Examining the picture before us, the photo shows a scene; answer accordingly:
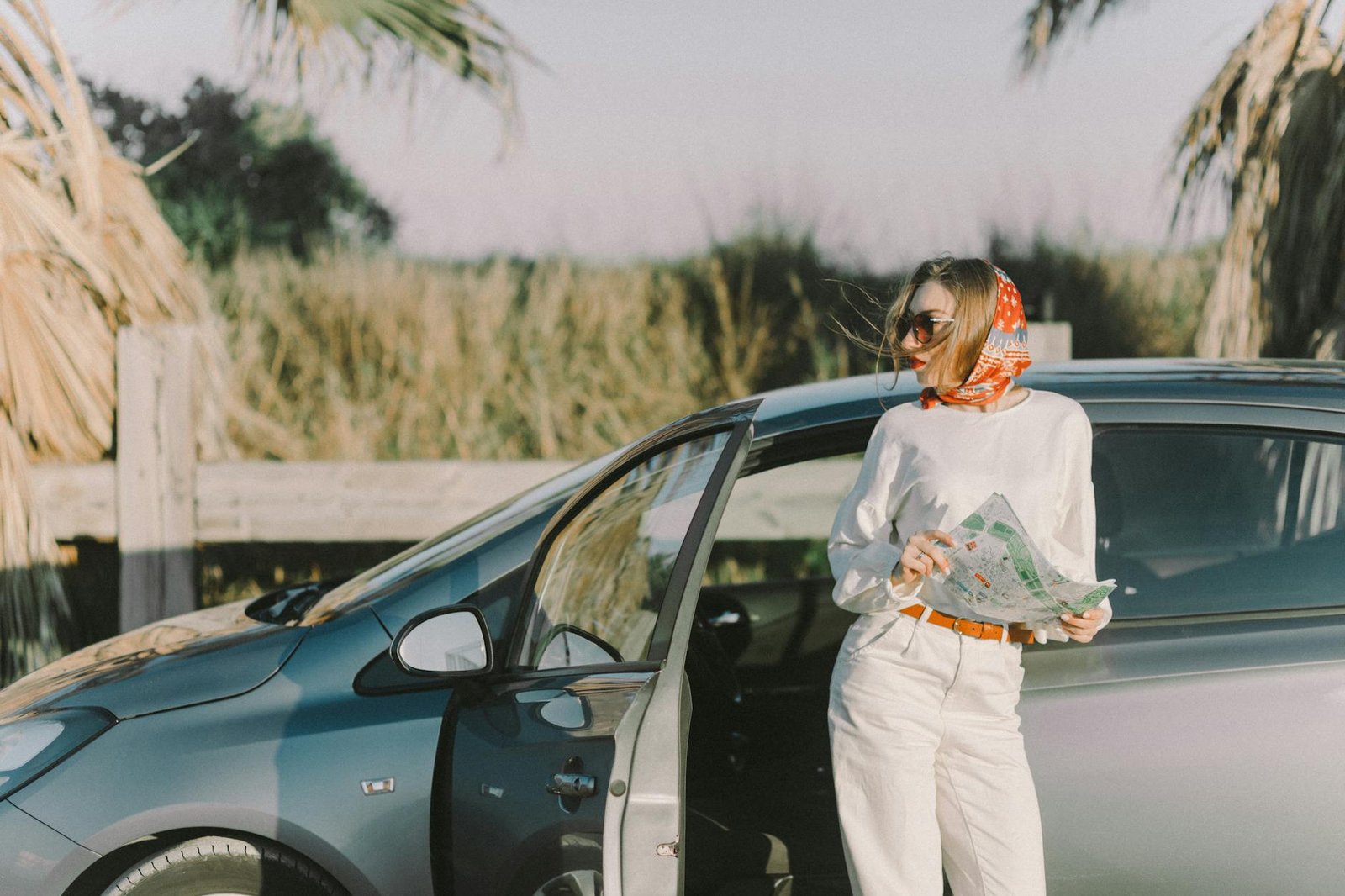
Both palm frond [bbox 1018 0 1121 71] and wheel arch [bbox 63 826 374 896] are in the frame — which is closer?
wheel arch [bbox 63 826 374 896]

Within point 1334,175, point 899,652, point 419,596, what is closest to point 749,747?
point 419,596

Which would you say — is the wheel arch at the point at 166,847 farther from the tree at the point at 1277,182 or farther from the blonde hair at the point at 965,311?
the tree at the point at 1277,182

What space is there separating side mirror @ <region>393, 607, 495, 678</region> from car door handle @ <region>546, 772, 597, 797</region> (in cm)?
25

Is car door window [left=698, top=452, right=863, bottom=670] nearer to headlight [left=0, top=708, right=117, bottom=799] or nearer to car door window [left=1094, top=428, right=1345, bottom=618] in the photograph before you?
car door window [left=1094, top=428, right=1345, bottom=618]

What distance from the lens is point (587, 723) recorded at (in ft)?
7.07

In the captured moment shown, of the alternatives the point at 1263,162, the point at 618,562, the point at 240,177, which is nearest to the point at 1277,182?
the point at 1263,162

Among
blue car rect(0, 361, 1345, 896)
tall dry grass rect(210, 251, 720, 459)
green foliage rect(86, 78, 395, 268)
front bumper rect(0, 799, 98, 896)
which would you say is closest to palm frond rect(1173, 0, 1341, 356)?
tall dry grass rect(210, 251, 720, 459)

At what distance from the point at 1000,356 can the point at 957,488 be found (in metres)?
0.23

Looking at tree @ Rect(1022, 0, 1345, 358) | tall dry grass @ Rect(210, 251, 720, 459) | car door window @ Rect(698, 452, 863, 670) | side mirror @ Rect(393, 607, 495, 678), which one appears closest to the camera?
side mirror @ Rect(393, 607, 495, 678)

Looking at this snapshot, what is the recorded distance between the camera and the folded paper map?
1750 mm

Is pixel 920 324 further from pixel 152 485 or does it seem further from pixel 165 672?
pixel 152 485

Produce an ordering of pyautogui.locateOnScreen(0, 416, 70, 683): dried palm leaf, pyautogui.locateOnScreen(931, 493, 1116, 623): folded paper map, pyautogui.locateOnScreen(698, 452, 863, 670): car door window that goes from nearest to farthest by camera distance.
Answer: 1. pyautogui.locateOnScreen(931, 493, 1116, 623): folded paper map
2. pyautogui.locateOnScreen(698, 452, 863, 670): car door window
3. pyautogui.locateOnScreen(0, 416, 70, 683): dried palm leaf

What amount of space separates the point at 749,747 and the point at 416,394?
413cm

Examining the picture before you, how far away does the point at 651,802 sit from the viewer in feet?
6.30
